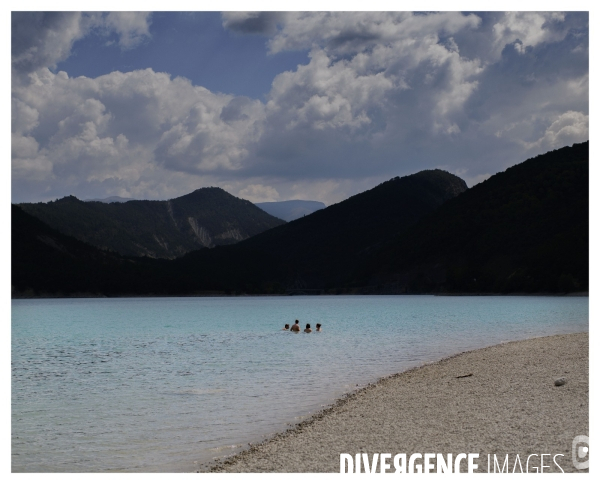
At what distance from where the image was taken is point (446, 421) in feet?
37.2

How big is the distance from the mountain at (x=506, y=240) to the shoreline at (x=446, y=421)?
4008 inches

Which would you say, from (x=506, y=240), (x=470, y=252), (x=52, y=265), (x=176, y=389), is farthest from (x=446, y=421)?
(x=52, y=265)

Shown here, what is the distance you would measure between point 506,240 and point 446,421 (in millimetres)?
144201

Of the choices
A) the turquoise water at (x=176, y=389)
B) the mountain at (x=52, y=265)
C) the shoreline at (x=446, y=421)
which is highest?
the mountain at (x=52, y=265)

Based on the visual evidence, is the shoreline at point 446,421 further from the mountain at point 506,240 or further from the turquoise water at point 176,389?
the mountain at point 506,240

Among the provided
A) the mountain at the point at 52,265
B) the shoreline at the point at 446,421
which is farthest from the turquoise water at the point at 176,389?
the mountain at the point at 52,265

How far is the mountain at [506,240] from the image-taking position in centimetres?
12038

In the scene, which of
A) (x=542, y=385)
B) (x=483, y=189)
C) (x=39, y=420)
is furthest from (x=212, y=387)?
(x=483, y=189)

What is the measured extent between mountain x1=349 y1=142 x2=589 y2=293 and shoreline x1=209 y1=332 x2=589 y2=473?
10180 centimetres

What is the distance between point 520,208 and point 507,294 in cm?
2878

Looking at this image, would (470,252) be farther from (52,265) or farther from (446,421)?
(446,421)
